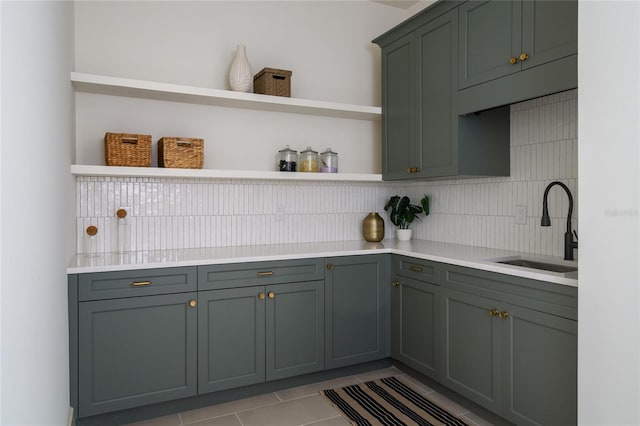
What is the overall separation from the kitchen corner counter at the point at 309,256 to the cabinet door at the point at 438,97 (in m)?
0.55

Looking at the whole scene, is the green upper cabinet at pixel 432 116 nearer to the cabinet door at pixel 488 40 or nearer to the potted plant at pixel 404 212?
the cabinet door at pixel 488 40

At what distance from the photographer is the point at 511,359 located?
228 cm

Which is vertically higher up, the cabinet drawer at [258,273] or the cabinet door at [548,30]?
the cabinet door at [548,30]

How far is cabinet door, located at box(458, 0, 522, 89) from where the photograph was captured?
7.84ft

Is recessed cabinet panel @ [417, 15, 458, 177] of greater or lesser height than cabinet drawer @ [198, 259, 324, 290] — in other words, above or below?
above

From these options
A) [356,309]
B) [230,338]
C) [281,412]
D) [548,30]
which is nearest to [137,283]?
[230,338]

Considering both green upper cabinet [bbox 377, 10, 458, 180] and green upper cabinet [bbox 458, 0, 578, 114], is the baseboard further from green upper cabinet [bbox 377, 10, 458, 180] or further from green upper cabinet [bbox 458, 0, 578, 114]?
green upper cabinet [bbox 458, 0, 578, 114]

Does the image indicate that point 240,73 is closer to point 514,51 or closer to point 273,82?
point 273,82

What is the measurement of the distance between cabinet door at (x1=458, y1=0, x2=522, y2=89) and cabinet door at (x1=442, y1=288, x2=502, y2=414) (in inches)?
51.1

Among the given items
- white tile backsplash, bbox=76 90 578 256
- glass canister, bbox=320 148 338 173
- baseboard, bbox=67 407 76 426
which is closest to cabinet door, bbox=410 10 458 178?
white tile backsplash, bbox=76 90 578 256

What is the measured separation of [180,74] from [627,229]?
2817mm

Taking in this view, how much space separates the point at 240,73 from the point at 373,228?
157cm

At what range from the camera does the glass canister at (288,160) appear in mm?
3246

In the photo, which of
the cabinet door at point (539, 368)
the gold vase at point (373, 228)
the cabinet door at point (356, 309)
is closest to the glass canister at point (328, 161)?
the gold vase at point (373, 228)
